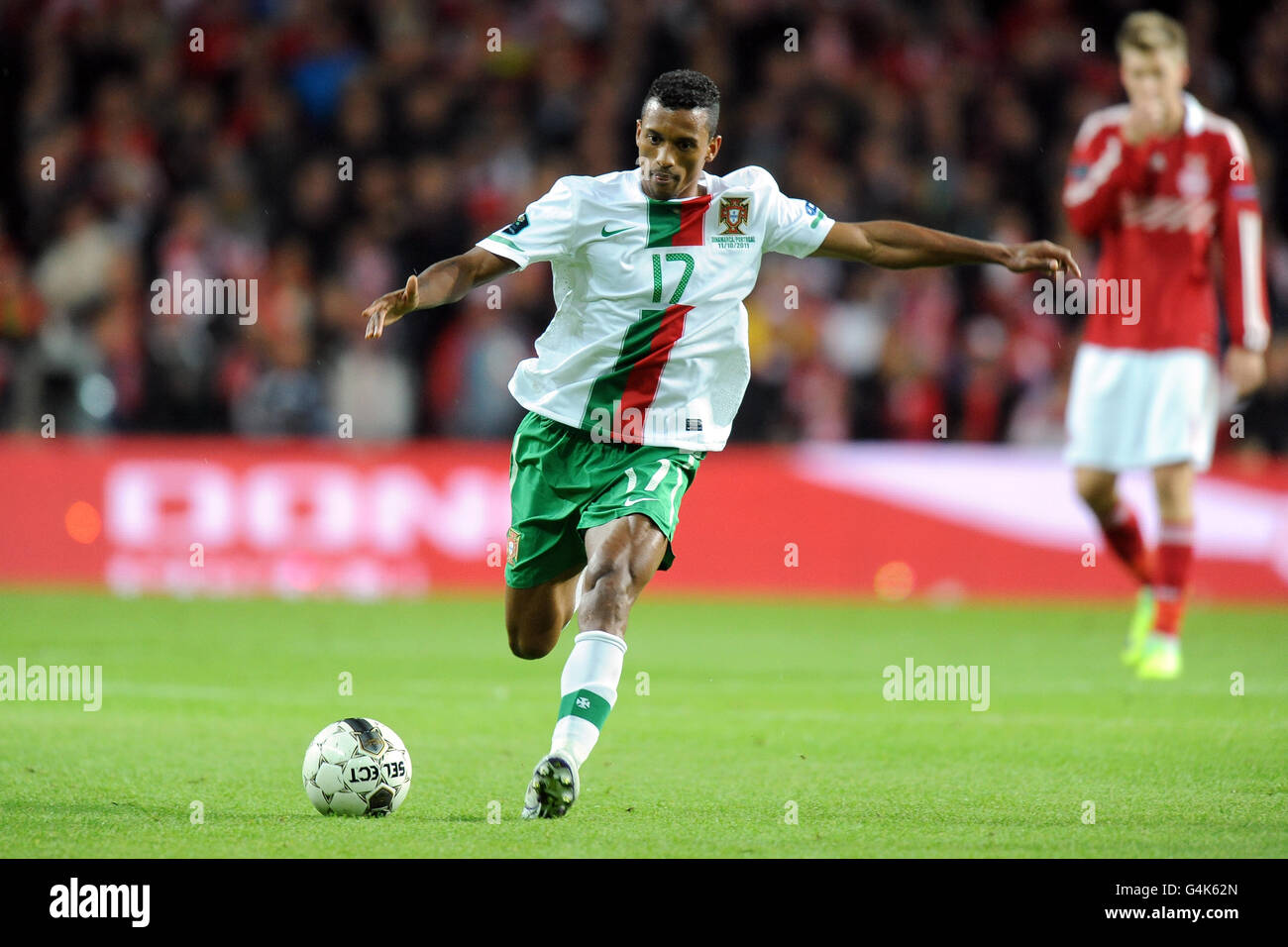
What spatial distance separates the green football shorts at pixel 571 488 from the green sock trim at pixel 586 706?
0.64 metres

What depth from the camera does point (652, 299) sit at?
20.3 feet

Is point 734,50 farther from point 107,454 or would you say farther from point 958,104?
point 107,454

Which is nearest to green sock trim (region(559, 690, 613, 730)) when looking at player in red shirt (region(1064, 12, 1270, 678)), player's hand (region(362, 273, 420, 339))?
player's hand (region(362, 273, 420, 339))

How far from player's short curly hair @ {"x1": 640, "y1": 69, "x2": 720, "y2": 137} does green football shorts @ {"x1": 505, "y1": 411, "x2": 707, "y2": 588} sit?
1.15 meters

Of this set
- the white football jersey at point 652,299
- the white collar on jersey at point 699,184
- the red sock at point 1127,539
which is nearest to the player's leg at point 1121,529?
the red sock at point 1127,539

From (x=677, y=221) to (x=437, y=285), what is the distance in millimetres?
993

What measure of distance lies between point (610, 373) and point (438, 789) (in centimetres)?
153

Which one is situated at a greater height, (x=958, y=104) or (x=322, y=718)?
(x=958, y=104)

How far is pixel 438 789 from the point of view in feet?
19.8

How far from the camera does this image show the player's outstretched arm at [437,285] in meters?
5.27

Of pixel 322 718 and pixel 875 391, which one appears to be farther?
pixel 875 391

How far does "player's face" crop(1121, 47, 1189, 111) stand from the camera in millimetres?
9016

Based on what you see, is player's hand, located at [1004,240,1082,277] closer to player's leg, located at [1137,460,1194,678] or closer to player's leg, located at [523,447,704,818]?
player's leg, located at [523,447,704,818]

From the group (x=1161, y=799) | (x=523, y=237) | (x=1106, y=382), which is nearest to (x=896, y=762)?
(x=1161, y=799)
